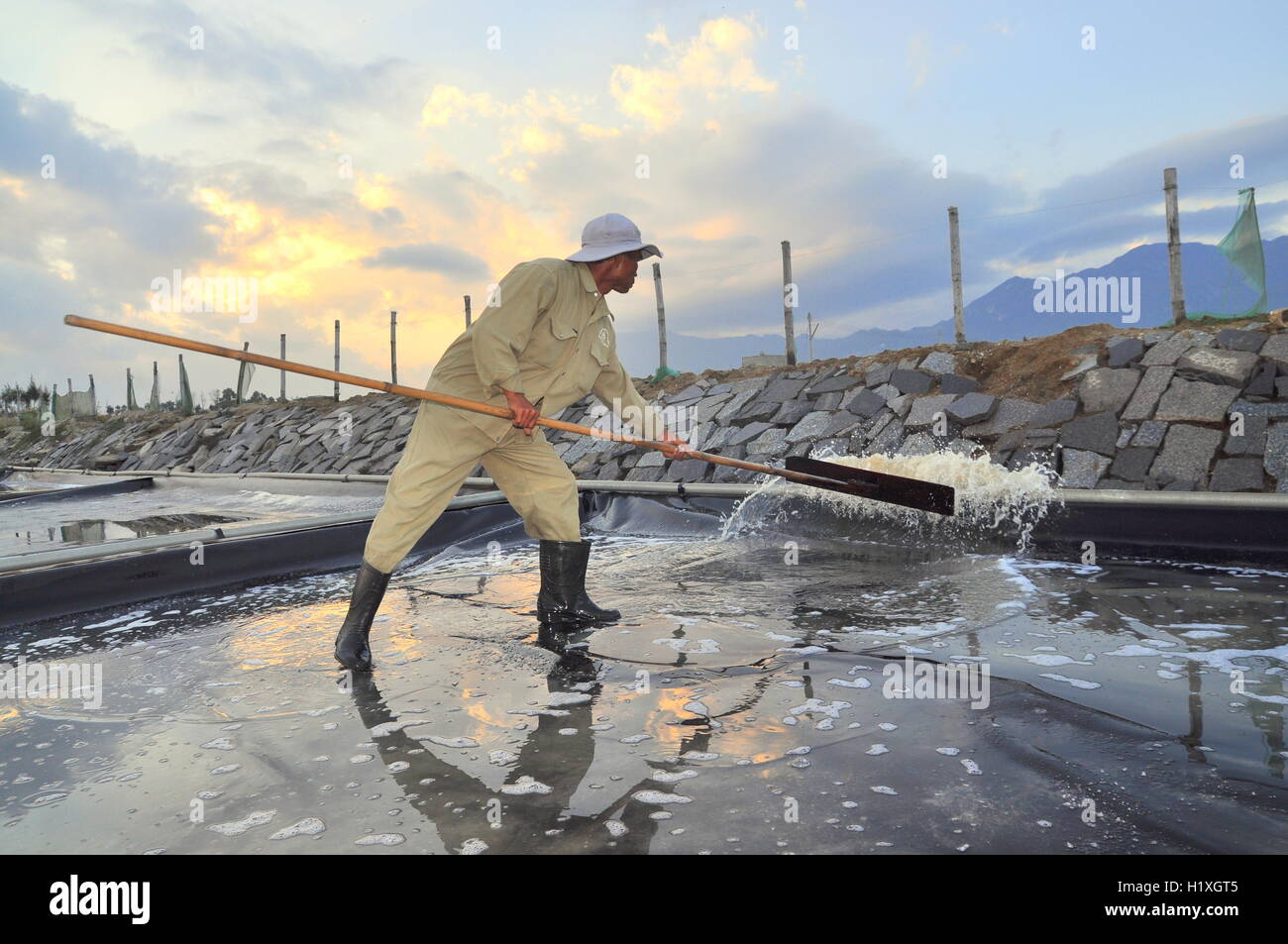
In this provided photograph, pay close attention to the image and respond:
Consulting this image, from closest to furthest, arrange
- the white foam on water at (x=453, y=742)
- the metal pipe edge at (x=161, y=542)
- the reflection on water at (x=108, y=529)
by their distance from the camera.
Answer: the white foam on water at (x=453, y=742) < the metal pipe edge at (x=161, y=542) < the reflection on water at (x=108, y=529)

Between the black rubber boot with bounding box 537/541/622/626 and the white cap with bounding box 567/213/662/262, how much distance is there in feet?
3.55

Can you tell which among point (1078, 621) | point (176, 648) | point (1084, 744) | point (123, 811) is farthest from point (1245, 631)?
point (176, 648)

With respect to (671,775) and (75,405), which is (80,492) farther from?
(75,405)

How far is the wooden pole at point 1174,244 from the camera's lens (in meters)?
9.42

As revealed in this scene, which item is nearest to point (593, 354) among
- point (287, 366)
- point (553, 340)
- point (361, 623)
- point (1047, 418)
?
point (553, 340)

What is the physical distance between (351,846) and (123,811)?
549mm

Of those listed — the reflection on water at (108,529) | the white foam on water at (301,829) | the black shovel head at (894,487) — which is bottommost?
the white foam on water at (301,829)

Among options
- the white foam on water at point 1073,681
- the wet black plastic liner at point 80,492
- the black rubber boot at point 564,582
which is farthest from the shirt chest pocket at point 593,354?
the wet black plastic liner at point 80,492

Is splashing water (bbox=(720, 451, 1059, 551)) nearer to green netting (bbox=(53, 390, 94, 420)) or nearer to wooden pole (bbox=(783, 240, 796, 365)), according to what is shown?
wooden pole (bbox=(783, 240, 796, 365))

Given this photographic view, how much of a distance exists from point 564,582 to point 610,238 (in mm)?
1305

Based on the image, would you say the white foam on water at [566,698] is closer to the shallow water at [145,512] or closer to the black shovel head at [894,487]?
the black shovel head at [894,487]

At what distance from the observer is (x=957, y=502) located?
419 cm

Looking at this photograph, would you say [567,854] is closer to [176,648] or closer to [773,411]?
[176,648]

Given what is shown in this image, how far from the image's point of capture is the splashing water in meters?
4.00
